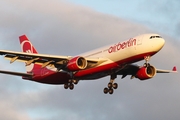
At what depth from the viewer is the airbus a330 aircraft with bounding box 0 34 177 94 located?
6544 centimetres

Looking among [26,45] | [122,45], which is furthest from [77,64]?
[26,45]

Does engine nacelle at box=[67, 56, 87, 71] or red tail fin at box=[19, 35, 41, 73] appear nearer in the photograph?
engine nacelle at box=[67, 56, 87, 71]

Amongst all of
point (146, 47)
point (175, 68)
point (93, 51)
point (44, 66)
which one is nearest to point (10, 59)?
point (44, 66)

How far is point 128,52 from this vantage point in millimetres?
65438

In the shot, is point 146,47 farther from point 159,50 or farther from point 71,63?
point 71,63

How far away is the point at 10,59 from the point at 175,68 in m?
18.0

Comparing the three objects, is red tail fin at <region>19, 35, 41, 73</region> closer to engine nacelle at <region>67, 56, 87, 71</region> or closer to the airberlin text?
engine nacelle at <region>67, 56, 87, 71</region>

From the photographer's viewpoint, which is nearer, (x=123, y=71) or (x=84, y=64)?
(x=84, y=64)

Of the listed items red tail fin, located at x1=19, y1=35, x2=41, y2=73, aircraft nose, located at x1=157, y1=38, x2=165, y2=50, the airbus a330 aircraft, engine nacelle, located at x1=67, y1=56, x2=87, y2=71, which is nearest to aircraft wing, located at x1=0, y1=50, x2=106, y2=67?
the airbus a330 aircraft

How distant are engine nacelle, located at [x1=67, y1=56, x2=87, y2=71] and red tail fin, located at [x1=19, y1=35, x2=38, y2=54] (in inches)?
456

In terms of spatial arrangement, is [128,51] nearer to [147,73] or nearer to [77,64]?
[77,64]

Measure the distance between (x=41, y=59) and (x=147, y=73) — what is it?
10655 mm

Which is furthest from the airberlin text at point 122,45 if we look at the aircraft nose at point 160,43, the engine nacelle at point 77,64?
the engine nacelle at point 77,64

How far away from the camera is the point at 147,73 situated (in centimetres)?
6956
